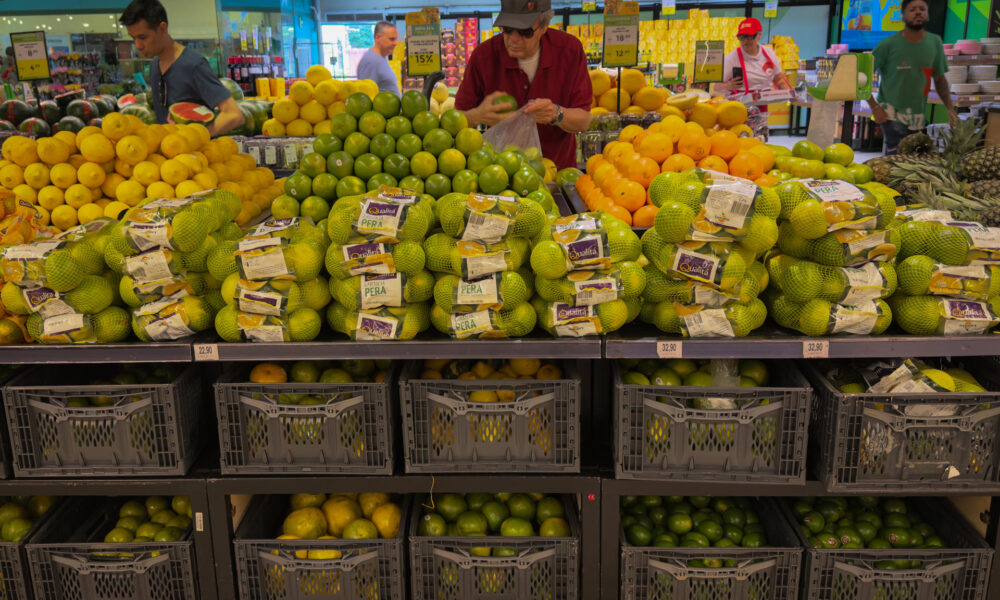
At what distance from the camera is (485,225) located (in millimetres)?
1999

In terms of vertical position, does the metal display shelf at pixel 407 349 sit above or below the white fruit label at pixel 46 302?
below

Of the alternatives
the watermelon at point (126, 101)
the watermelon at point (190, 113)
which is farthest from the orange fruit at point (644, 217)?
the watermelon at point (126, 101)

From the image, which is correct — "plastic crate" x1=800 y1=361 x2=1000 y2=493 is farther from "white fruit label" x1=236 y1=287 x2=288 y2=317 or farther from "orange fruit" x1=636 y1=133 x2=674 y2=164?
Result: "white fruit label" x1=236 y1=287 x2=288 y2=317

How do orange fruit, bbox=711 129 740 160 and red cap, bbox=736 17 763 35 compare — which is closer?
orange fruit, bbox=711 129 740 160

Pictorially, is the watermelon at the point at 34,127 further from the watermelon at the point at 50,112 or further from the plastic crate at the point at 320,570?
the plastic crate at the point at 320,570

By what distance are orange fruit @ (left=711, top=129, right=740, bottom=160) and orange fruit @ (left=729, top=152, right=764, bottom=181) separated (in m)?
0.07

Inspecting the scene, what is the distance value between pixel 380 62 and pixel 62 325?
6190 mm

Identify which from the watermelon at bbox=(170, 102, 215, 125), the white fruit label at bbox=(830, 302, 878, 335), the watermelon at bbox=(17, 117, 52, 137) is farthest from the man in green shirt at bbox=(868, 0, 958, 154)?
the watermelon at bbox=(17, 117, 52, 137)

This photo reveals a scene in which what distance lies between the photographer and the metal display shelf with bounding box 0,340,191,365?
2078 millimetres

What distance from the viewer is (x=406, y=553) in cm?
228

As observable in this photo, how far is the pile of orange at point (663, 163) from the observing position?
2.58 m

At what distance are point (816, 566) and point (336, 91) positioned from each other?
3.53 meters

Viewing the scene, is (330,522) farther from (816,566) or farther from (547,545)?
(816,566)

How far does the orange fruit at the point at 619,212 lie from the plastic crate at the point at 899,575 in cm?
116
